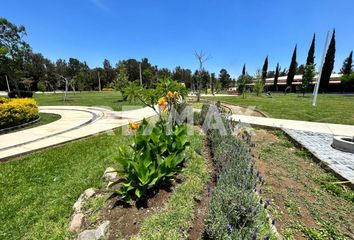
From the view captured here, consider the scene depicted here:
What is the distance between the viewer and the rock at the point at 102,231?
199 cm

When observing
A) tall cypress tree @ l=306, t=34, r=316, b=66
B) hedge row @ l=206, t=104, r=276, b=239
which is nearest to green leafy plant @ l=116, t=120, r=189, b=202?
hedge row @ l=206, t=104, r=276, b=239

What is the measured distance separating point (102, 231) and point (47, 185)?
2.03 m

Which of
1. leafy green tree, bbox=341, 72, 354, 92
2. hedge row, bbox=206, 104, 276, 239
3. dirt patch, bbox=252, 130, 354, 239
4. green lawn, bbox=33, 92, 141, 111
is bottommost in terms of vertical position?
green lawn, bbox=33, 92, 141, 111

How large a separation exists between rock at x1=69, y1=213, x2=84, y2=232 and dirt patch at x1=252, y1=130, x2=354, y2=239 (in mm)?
2305

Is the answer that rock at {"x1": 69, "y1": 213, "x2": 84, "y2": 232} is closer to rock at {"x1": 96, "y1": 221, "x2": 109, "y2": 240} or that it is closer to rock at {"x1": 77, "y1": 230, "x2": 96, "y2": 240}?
rock at {"x1": 77, "y1": 230, "x2": 96, "y2": 240}

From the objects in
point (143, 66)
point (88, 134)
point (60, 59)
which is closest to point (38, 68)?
Answer: point (60, 59)

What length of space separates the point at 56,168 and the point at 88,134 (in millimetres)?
2459

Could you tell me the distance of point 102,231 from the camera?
80.3 inches

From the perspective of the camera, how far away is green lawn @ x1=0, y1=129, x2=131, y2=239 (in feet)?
8.14

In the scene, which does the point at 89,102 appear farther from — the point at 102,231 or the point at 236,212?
the point at 236,212

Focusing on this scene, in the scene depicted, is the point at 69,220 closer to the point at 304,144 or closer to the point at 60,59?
the point at 304,144

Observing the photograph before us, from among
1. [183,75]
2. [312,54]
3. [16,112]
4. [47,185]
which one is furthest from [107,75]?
[47,185]

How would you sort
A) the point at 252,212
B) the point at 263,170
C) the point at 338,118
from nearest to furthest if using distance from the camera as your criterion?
the point at 252,212
the point at 263,170
the point at 338,118

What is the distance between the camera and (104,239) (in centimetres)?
197
